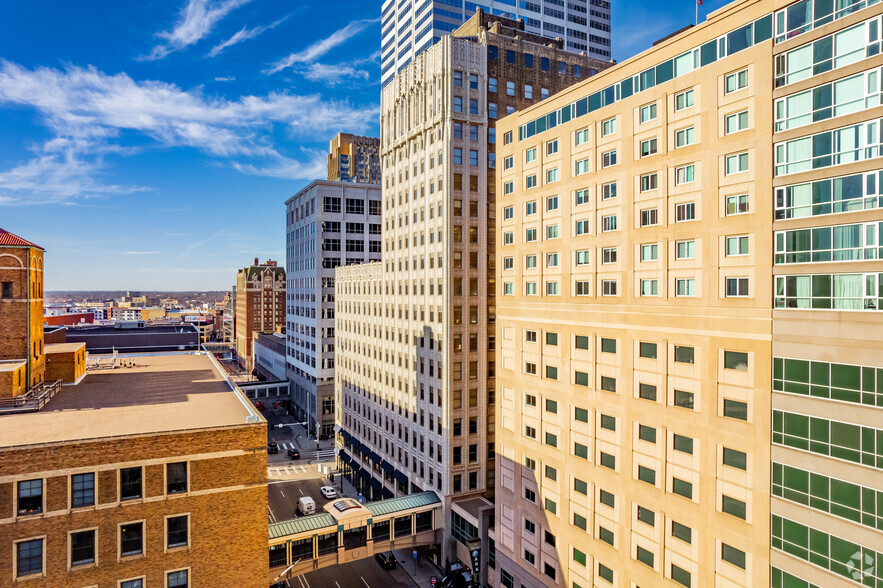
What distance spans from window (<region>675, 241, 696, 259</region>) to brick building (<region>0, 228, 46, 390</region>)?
2036 inches

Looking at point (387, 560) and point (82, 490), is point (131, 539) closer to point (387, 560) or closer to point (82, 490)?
point (82, 490)

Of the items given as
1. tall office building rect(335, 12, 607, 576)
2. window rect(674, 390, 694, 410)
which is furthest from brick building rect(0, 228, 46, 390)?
window rect(674, 390, 694, 410)

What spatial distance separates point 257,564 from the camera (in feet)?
121

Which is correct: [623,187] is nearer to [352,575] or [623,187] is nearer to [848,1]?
[848,1]

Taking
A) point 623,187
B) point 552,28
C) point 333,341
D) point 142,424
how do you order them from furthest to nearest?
point 552,28 → point 333,341 → point 623,187 → point 142,424

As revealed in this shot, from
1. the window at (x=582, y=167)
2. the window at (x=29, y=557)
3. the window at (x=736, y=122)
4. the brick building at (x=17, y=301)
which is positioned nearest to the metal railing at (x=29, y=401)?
the brick building at (x=17, y=301)

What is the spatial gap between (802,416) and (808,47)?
20.3m

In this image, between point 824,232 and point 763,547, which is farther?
point 763,547

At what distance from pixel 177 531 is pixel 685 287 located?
37.9 meters

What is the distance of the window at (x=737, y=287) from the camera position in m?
31.4

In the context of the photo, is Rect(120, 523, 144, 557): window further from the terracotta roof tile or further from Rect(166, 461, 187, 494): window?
the terracotta roof tile

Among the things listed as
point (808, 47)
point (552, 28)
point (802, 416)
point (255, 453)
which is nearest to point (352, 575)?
point (255, 453)

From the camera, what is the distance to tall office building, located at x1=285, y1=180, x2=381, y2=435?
10950cm

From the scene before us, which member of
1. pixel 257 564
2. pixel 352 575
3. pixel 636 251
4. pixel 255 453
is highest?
pixel 636 251
